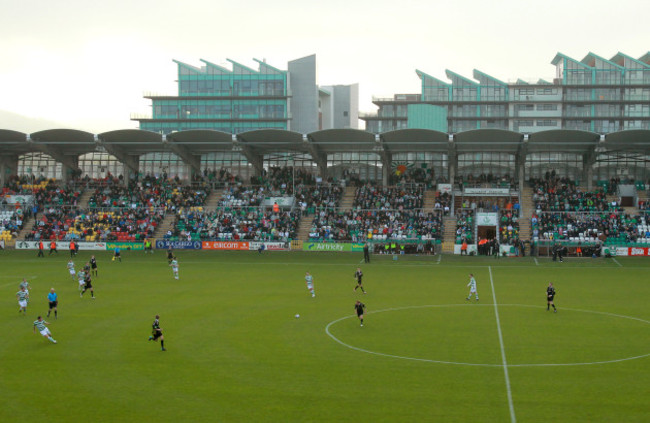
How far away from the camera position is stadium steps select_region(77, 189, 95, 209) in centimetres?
7551

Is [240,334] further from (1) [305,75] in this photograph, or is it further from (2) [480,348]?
(1) [305,75]

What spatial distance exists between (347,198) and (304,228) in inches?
319

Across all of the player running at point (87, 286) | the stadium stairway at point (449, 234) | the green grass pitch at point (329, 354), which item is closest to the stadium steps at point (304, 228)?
the stadium stairway at point (449, 234)

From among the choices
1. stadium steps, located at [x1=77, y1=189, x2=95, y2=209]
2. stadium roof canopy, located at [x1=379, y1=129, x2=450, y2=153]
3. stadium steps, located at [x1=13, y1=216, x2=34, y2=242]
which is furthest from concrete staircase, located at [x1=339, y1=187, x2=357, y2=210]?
stadium steps, located at [x1=13, y1=216, x2=34, y2=242]

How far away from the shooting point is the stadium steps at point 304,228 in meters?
67.2

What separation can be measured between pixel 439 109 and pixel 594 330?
77.8 metres

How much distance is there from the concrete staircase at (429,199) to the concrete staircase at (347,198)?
8.37 metres

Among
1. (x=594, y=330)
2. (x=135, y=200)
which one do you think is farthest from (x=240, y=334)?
(x=135, y=200)

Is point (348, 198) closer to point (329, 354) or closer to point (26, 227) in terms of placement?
point (26, 227)

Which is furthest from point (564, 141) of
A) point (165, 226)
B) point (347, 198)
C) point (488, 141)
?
point (165, 226)

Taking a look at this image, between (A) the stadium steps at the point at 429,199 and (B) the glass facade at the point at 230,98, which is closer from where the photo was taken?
(A) the stadium steps at the point at 429,199

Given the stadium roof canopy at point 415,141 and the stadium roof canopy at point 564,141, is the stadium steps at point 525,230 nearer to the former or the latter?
the stadium roof canopy at point 564,141

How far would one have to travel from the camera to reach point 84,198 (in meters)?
77.3

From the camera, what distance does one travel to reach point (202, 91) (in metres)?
118
